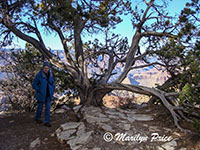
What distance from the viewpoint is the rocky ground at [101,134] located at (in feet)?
11.5

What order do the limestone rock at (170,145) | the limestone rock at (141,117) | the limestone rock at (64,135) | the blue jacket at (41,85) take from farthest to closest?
the limestone rock at (141,117)
the blue jacket at (41,85)
the limestone rock at (64,135)
the limestone rock at (170,145)

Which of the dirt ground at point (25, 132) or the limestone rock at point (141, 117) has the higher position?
the limestone rock at point (141, 117)

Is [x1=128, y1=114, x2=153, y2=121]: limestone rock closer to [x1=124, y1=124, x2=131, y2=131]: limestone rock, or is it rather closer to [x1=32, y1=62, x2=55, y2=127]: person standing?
[x1=124, y1=124, x2=131, y2=131]: limestone rock

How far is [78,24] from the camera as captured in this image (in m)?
6.52

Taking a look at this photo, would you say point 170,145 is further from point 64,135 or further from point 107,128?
point 64,135

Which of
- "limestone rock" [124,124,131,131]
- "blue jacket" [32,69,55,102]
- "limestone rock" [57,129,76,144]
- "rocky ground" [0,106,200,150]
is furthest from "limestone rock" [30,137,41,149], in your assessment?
"limestone rock" [124,124,131,131]

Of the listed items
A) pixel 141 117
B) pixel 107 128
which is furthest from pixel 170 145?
pixel 141 117

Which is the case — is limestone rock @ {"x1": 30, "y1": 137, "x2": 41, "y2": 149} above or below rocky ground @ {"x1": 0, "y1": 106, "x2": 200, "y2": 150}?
below

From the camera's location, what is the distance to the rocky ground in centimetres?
350

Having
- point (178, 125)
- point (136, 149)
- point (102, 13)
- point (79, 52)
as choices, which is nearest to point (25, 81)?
point (79, 52)

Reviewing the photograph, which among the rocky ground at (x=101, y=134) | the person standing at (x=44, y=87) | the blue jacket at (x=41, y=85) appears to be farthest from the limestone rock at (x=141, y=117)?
the blue jacket at (x=41, y=85)

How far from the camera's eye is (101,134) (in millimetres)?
3885

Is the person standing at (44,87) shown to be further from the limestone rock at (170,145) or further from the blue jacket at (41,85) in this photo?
the limestone rock at (170,145)

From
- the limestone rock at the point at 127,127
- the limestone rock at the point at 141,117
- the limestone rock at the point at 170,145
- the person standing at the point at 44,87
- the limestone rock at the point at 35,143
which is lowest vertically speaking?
the limestone rock at the point at 35,143
